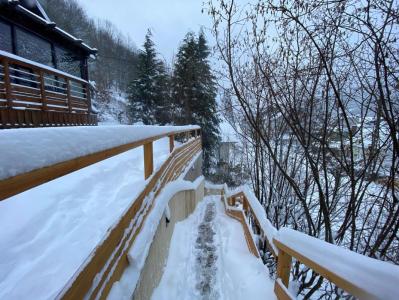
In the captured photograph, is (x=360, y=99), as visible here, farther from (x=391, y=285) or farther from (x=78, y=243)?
(x=78, y=243)

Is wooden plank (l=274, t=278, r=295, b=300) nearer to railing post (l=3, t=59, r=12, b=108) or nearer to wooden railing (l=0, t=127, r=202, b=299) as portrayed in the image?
wooden railing (l=0, t=127, r=202, b=299)

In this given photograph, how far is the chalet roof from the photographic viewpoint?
753 centimetres

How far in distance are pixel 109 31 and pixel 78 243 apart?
4872cm

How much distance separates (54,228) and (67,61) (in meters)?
12.2

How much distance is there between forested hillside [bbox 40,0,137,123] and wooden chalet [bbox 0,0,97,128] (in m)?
15.9

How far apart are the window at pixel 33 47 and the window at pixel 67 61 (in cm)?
63

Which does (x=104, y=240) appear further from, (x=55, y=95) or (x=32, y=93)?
(x=55, y=95)

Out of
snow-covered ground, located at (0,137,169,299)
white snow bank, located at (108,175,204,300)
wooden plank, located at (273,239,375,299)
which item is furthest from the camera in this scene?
white snow bank, located at (108,175,204,300)

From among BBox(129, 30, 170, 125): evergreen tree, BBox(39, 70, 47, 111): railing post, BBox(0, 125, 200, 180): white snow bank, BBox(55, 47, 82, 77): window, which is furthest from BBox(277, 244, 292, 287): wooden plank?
BBox(129, 30, 170, 125): evergreen tree

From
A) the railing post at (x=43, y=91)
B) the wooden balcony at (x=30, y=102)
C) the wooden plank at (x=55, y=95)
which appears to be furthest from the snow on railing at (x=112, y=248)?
the wooden plank at (x=55, y=95)

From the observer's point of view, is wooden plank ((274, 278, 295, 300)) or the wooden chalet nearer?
wooden plank ((274, 278, 295, 300))

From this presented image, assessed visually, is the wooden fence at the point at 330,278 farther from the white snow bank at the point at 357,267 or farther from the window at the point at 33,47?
the window at the point at 33,47

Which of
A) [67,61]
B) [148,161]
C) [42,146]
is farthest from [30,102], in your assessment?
[67,61]

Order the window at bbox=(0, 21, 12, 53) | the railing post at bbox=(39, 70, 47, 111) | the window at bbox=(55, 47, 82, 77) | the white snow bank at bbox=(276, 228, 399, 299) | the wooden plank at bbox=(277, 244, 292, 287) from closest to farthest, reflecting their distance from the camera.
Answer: the white snow bank at bbox=(276, 228, 399, 299), the wooden plank at bbox=(277, 244, 292, 287), the railing post at bbox=(39, 70, 47, 111), the window at bbox=(0, 21, 12, 53), the window at bbox=(55, 47, 82, 77)
